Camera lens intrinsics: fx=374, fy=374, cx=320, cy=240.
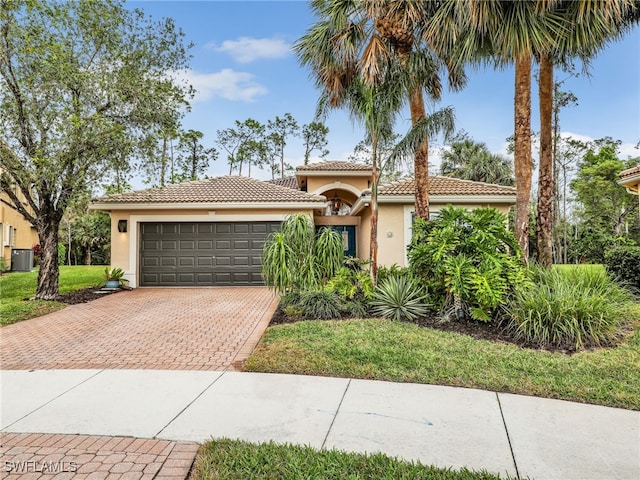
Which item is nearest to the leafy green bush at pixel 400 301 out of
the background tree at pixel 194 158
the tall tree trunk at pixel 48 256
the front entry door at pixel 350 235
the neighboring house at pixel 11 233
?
the tall tree trunk at pixel 48 256

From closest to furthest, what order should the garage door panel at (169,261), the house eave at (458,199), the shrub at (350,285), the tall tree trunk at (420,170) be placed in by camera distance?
the shrub at (350,285) → the tall tree trunk at (420,170) → the house eave at (458,199) → the garage door panel at (169,261)

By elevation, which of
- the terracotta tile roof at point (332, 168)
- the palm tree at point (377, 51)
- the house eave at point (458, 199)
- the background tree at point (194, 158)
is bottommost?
the house eave at point (458, 199)

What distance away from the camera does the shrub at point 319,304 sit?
7609mm

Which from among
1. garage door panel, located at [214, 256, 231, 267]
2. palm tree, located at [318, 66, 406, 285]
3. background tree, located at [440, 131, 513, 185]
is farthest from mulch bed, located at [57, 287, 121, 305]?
background tree, located at [440, 131, 513, 185]

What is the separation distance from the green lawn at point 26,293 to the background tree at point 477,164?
784 inches

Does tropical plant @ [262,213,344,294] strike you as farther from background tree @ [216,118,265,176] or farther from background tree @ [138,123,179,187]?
background tree @ [216,118,265,176]

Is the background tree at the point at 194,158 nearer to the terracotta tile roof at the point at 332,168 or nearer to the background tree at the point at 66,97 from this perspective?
the terracotta tile roof at the point at 332,168

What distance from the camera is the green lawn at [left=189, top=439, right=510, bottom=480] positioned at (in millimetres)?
2660

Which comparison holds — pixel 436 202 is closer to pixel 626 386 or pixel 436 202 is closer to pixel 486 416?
pixel 626 386

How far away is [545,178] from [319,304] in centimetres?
704

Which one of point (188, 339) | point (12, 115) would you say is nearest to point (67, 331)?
point (188, 339)

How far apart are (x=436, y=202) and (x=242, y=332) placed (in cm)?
891

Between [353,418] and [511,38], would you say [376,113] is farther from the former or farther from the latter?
[353,418]

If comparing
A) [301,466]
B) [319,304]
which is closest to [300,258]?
[319,304]
